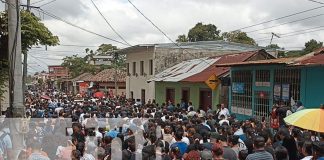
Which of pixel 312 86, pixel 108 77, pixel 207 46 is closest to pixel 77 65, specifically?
pixel 108 77

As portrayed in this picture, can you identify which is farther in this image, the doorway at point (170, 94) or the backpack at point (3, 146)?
the doorway at point (170, 94)

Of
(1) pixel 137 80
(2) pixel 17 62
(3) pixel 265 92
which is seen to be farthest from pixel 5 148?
(1) pixel 137 80

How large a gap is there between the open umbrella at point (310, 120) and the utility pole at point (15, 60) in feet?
15.5

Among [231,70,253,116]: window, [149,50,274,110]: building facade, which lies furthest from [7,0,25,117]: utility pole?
[149,50,274,110]: building facade

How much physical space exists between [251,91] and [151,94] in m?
14.1

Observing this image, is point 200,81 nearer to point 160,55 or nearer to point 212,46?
point 160,55

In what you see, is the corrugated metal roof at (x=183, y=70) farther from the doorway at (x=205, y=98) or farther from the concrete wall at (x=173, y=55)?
the doorway at (x=205, y=98)

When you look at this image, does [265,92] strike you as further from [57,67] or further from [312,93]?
[57,67]

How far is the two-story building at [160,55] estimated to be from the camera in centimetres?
2886

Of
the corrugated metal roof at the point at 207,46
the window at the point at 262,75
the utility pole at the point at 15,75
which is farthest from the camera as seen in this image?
the corrugated metal roof at the point at 207,46

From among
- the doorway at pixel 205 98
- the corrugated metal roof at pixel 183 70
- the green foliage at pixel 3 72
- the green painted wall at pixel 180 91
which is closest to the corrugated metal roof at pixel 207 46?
the corrugated metal roof at pixel 183 70

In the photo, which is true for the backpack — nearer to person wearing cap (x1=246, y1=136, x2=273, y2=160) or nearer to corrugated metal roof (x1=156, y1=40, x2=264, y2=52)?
person wearing cap (x1=246, y1=136, x2=273, y2=160)

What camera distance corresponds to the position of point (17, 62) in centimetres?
800

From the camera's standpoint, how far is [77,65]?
67250 millimetres
